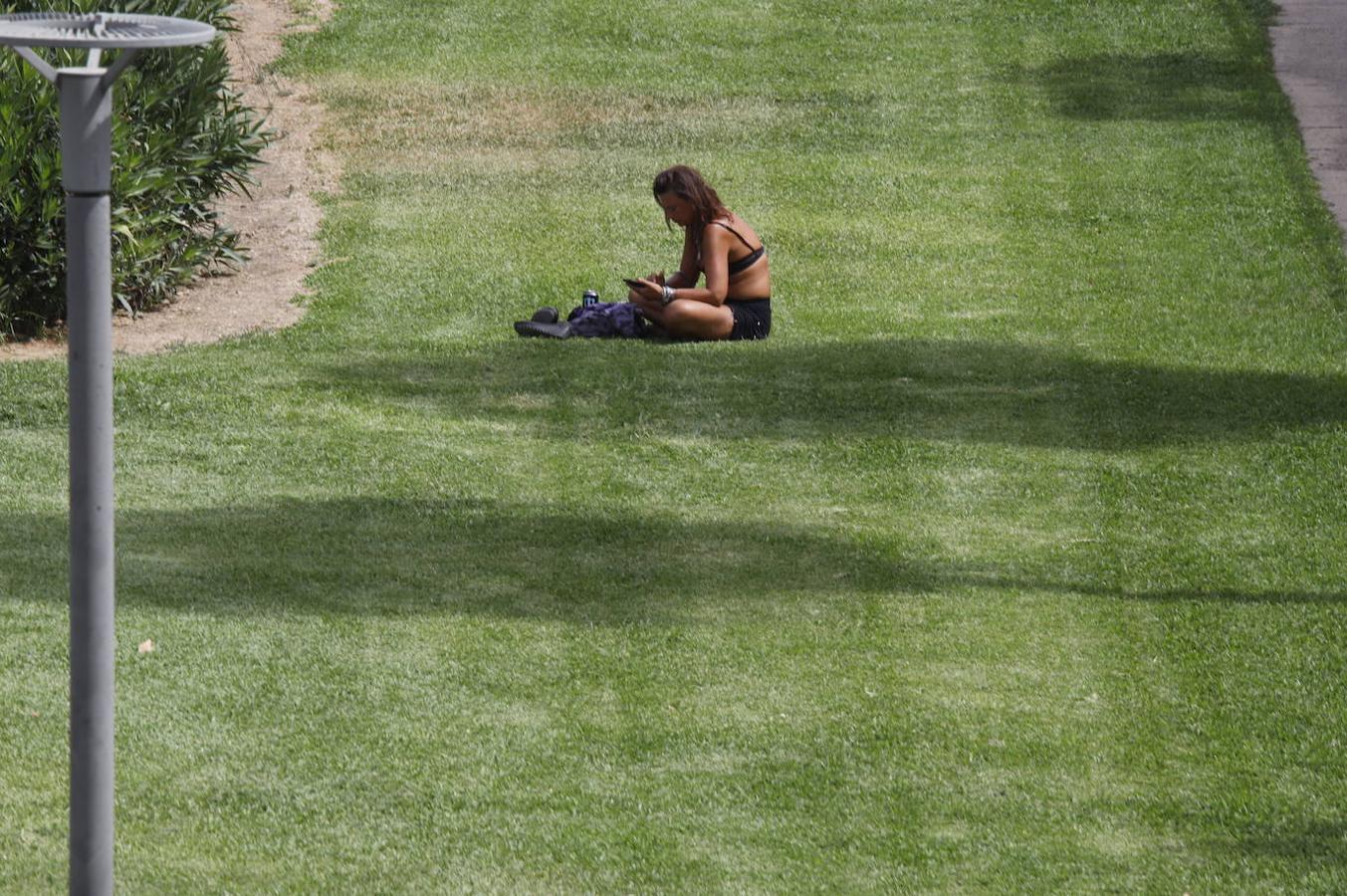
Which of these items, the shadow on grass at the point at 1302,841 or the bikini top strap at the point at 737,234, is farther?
the bikini top strap at the point at 737,234

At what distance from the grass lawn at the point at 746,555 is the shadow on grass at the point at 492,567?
26mm

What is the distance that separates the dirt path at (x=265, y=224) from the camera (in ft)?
39.9

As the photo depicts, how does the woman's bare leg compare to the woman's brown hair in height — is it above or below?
below

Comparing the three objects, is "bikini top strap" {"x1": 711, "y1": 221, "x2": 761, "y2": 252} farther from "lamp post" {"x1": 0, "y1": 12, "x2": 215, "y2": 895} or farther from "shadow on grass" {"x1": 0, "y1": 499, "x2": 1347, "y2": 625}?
"lamp post" {"x1": 0, "y1": 12, "x2": 215, "y2": 895}

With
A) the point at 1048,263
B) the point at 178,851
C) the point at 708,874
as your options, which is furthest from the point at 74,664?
the point at 1048,263

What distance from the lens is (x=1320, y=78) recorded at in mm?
18125

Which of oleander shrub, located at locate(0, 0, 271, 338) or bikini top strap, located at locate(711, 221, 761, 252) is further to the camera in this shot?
oleander shrub, located at locate(0, 0, 271, 338)

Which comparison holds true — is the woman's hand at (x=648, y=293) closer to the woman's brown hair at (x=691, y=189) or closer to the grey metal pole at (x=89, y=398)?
the woman's brown hair at (x=691, y=189)

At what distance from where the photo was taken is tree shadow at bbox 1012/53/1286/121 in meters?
17.2

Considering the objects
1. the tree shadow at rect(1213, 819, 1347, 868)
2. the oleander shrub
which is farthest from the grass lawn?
the oleander shrub

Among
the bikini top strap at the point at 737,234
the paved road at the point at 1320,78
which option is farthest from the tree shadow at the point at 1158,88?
the bikini top strap at the point at 737,234

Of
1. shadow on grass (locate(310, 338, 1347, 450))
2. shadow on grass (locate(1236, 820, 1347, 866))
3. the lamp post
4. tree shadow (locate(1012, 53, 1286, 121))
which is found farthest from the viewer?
tree shadow (locate(1012, 53, 1286, 121))

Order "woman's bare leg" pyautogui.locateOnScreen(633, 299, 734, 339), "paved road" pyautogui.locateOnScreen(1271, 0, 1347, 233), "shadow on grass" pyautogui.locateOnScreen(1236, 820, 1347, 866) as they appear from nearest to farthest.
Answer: "shadow on grass" pyautogui.locateOnScreen(1236, 820, 1347, 866), "woman's bare leg" pyautogui.locateOnScreen(633, 299, 734, 339), "paved road" pyautogui.locateOnScreen(1271, 0, 1347, 233)

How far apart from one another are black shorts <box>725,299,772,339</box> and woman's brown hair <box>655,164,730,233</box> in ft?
1.67
